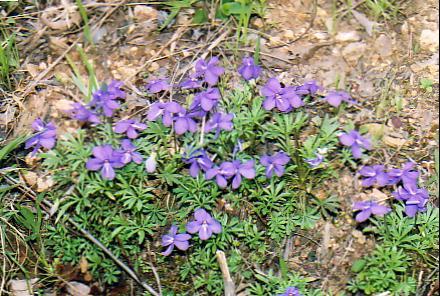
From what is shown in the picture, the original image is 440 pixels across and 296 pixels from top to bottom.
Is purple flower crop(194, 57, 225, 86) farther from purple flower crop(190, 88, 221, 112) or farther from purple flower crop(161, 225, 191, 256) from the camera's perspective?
purple flower crop(161, 225, 191, 256)

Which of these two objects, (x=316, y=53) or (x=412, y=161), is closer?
(x=412, y=161)

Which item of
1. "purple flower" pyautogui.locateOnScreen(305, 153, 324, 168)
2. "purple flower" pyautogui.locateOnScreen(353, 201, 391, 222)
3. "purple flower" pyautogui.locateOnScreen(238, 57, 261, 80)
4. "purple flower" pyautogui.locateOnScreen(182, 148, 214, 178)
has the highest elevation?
"purple flower" pyautogui.locateOnScreen(238, 57, 261, 80)

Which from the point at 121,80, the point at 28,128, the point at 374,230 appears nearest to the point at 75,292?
the point at 28,128

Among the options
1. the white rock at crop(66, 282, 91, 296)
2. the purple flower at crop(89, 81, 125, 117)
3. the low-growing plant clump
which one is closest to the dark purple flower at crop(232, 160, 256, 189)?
the low-growing plant clump

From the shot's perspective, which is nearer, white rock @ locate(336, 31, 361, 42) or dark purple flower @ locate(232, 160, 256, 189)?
dark purple flower @ locate(232, 160, 256, 189)

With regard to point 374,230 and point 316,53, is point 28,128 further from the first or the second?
point 374,230

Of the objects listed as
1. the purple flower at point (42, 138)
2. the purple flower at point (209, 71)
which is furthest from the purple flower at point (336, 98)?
the purple flower at point (42, 138)
